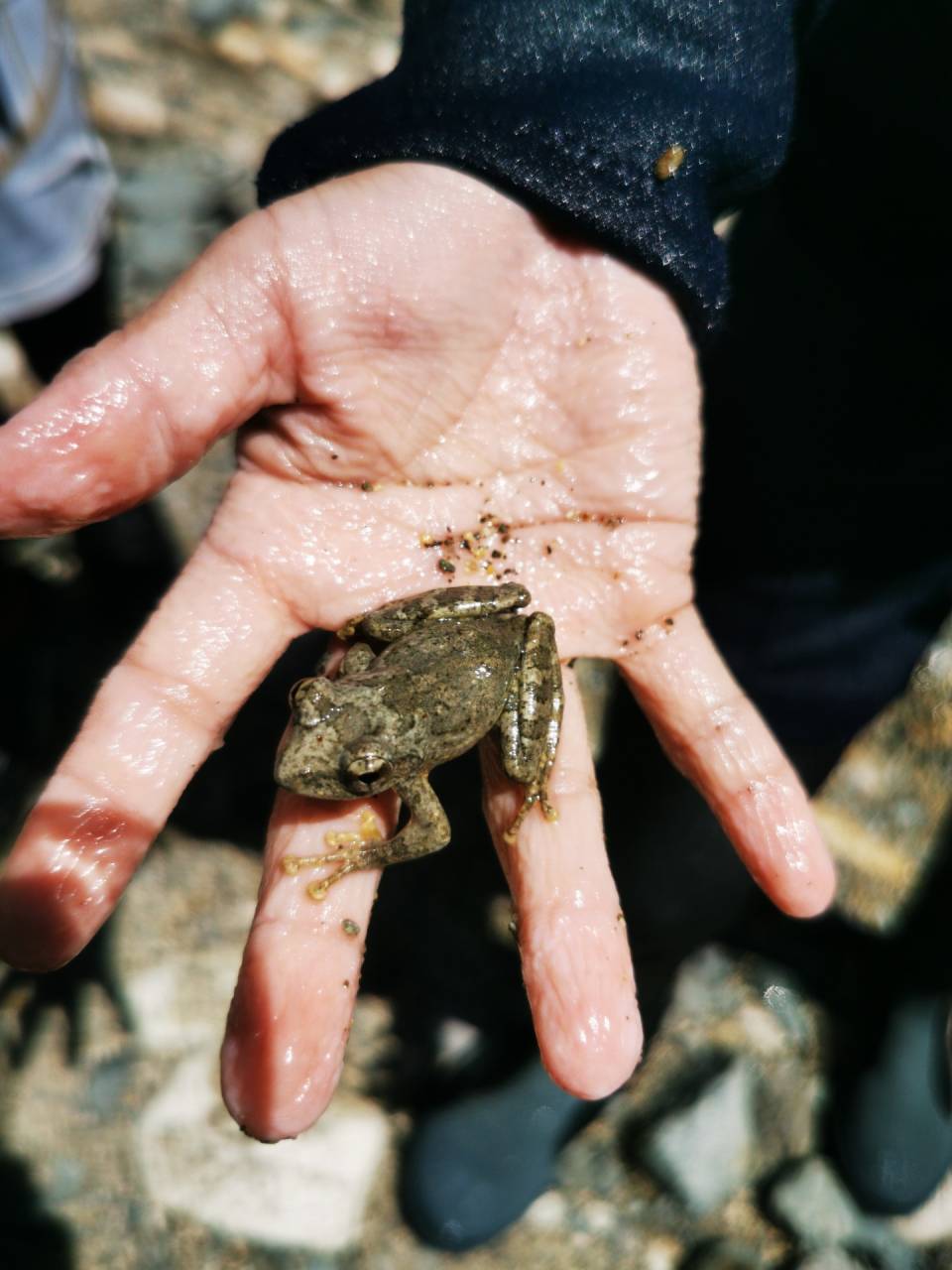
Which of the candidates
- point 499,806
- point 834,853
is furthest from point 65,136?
point 834,853

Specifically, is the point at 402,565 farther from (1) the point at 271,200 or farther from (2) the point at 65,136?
(2) the point at 65,136

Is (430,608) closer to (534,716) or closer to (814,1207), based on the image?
(534,716)

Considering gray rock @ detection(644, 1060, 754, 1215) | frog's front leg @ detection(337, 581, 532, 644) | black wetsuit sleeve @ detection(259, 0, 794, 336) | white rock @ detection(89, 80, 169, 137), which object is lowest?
gray rock @ detection(644, 1060, 754, 1215)

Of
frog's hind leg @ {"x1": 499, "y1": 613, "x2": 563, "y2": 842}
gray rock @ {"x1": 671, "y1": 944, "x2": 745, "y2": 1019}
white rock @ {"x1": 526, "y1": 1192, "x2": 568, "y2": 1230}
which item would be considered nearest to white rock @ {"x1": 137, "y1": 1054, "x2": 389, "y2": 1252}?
white rock @ {"x1": 526, "y1": 1192, "x2": 568, "y2": 1230}

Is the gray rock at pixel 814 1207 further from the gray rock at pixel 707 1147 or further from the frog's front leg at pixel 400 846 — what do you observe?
the frog's front leg at pixel 400 846

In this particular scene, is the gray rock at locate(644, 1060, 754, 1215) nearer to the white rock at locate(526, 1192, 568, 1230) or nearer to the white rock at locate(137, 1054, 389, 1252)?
the white rock at locate(526, 1192, 568, 1230)

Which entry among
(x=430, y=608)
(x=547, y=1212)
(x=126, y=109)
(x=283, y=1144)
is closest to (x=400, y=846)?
(x=430, y=608)
